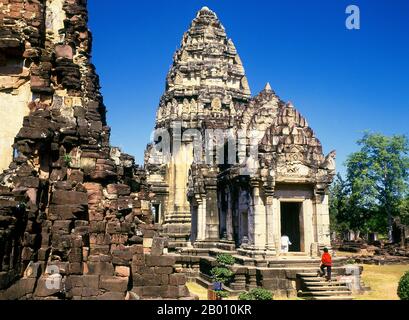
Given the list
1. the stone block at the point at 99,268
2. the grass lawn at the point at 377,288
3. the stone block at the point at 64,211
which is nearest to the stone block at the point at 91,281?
the stone block at the point at 99,268

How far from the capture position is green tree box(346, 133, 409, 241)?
120 ft

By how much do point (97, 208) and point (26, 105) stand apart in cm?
290

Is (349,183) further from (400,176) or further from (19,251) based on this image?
(19,251)

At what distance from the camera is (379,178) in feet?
122

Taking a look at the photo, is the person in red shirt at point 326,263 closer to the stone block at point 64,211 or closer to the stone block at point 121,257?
the stone block at point 121,257

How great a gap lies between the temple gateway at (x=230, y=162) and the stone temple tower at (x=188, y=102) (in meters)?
0.07

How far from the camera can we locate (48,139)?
8.26 metres

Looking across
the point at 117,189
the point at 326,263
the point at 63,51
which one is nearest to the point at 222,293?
the point at 326,263

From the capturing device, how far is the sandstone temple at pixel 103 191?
7391 millimetres

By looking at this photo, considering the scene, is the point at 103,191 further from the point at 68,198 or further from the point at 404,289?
the point at 404,289

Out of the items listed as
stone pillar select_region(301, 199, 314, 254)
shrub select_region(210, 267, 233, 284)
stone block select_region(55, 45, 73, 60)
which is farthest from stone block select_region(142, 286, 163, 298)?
stone pillar select_region(301, 199, 314, 254)

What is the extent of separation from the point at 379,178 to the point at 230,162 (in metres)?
24.2

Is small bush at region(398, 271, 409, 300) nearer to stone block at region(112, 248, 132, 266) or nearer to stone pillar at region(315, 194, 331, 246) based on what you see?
stone pillar at region(315, 194, 331, 246)

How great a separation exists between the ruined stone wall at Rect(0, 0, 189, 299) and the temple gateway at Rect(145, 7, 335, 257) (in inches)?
217
